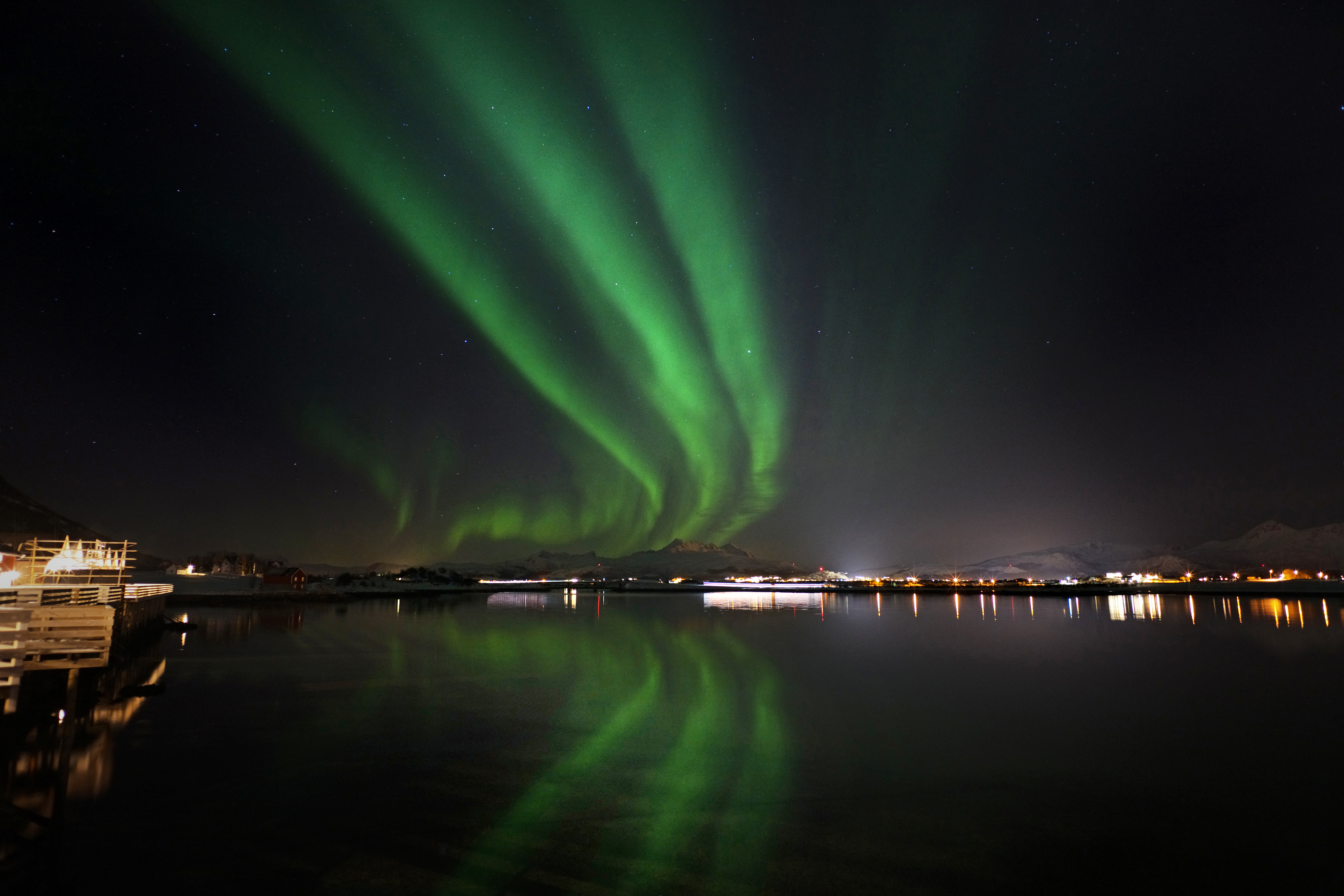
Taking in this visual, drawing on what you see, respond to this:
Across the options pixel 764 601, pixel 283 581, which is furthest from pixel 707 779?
pixel 764 601

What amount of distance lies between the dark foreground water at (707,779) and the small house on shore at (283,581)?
211 feet

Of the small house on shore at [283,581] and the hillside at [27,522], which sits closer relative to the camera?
the hillside at [27,522]

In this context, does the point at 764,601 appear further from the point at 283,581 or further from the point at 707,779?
the point at 707,779

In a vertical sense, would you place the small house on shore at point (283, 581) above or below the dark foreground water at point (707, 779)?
above

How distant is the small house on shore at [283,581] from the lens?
8850 centimetres

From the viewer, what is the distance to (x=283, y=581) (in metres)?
89.9

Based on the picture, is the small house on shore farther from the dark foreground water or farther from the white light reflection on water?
the dark foreground water

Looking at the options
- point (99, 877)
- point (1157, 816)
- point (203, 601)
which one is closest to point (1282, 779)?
point (1157, 816)

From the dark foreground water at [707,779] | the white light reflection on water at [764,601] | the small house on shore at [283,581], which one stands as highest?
the small house on shore at [283,581]

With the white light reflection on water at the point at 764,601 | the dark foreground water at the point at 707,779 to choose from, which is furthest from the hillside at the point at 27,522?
the white light reflection on water at the point at 764,601

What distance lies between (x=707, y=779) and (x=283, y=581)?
92465mm

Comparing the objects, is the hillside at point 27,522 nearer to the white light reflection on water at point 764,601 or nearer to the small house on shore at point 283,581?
the small house on shore at point 283,581

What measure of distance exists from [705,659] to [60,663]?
2299 cm

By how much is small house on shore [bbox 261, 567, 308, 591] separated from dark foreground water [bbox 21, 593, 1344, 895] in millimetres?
64398
